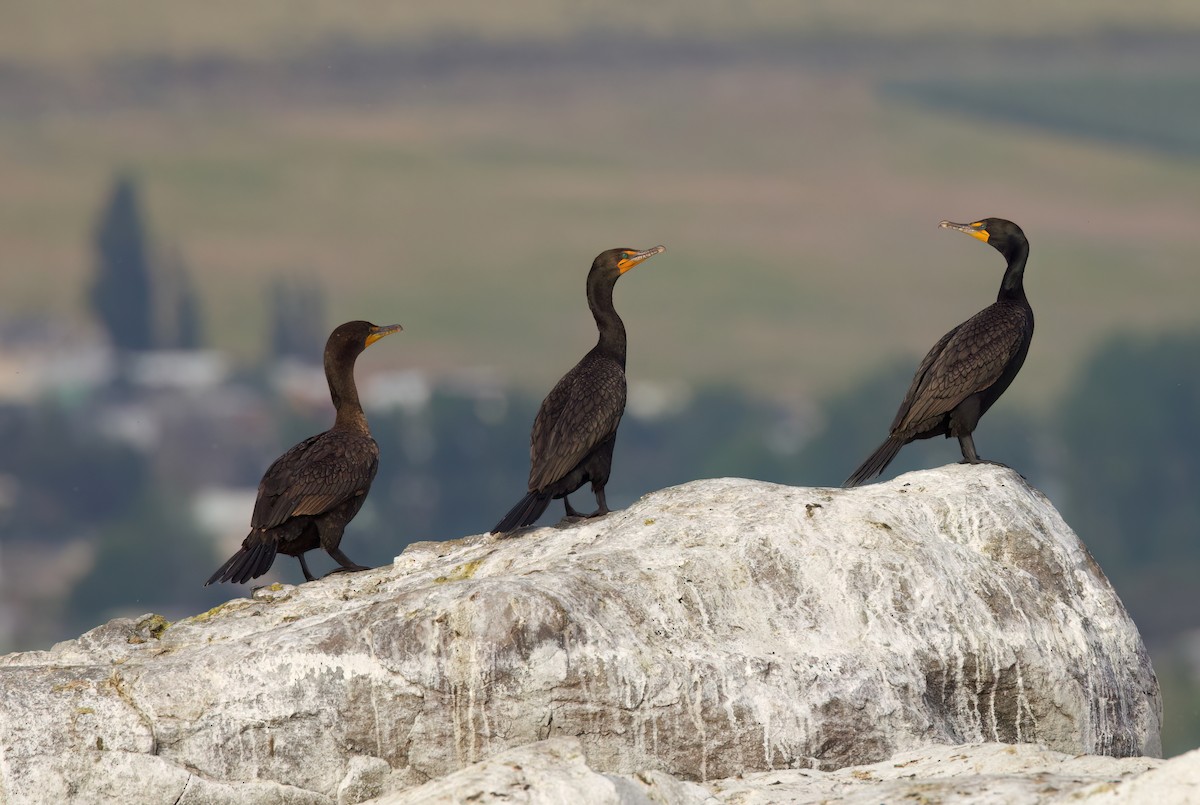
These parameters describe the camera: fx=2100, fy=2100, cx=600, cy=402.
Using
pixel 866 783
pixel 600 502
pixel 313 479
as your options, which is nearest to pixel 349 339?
pixel 313 479

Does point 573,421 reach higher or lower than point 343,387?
lower

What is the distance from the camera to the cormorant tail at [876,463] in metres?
15.4

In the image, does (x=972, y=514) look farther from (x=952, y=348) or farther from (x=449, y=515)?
(x=449, y=515)

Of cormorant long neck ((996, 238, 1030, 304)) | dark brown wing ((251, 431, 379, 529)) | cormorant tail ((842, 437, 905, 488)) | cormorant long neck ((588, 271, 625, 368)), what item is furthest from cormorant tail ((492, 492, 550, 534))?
cormorant long neck ((996, 238, 1030, 304))

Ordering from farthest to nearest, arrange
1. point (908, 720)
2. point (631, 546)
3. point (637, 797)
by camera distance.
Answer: point (631, 546) < point (908, 720) < point (637, 797)

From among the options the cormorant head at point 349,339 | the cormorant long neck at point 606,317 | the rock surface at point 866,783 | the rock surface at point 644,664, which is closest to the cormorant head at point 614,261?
the cormorant long neck at point 606,317

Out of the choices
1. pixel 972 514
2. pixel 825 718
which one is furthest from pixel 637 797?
pixel 972 514

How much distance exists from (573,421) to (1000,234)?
13.8 ft

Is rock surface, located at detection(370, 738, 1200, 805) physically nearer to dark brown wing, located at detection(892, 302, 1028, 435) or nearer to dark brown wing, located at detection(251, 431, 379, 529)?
dark brown wing, located at detection(251, 431, 379, 529)

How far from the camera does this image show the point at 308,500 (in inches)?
592

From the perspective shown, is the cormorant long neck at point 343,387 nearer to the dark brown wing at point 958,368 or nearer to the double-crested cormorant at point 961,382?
the double-crested cormorant at point 961,382

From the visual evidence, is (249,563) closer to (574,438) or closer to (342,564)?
(342,564)

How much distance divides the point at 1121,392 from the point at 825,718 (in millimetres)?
155896

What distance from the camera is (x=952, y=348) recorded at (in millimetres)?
15797
